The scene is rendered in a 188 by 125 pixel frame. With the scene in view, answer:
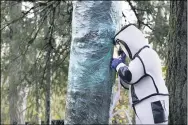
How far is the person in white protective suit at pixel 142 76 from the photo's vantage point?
3564 millimetres

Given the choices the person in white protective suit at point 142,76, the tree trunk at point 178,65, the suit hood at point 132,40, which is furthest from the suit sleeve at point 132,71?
the tree trunk at point 178,65

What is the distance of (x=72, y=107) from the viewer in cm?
346

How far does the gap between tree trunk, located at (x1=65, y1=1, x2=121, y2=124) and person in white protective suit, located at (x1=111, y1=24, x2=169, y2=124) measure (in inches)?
5.7

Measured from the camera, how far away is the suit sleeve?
355 cm

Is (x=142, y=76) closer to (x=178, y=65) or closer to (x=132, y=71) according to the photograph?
(x=132, y=71)

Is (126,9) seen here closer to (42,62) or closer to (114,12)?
(42,62)

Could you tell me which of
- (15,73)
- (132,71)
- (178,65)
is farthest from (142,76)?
(15,73)

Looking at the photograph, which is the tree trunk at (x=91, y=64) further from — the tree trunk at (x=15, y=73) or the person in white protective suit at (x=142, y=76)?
the tree trunk at (x=15, y=73)

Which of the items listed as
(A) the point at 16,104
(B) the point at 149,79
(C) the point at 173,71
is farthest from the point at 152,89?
(A) the point at 16,104

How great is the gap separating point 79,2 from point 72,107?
77cm

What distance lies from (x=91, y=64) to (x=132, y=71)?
36 cm

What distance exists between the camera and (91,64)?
3.38 metres

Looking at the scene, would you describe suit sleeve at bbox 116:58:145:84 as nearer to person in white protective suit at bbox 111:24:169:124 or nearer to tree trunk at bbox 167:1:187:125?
person in white protective suit at bbox 111:24:169:124

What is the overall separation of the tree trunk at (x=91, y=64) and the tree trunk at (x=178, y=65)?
2.95 meters
